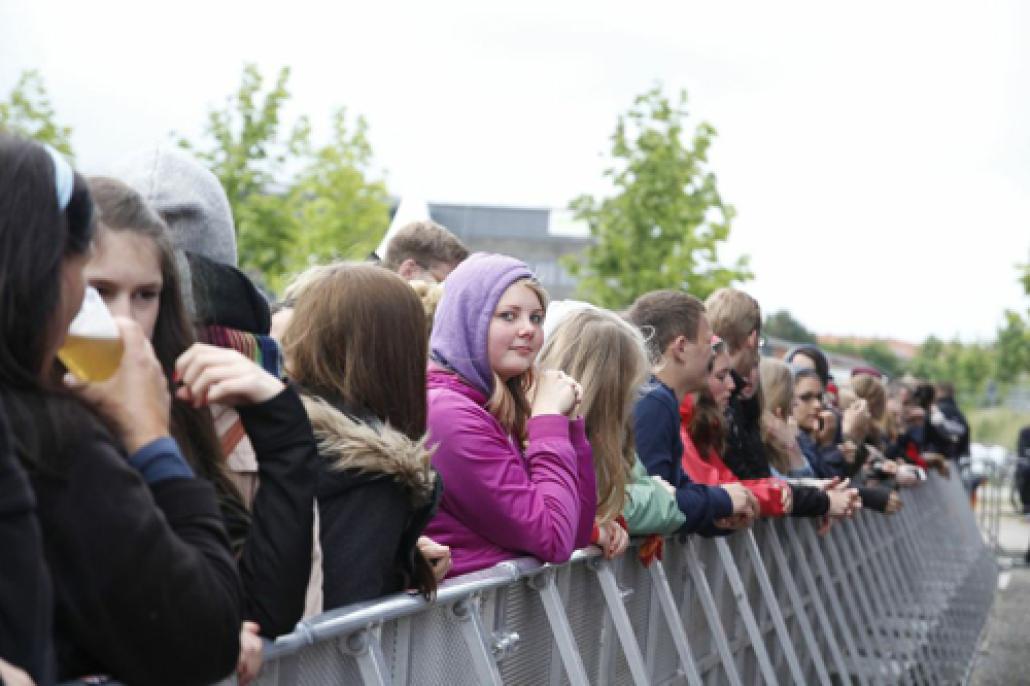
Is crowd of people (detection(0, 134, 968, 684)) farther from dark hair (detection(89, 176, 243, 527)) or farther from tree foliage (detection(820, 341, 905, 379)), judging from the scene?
tree foliage (detection(820, 341, 905, 379))

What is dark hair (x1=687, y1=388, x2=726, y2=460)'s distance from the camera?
7176 mm

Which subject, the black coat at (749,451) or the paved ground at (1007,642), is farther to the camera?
the paved ground at (1007,642)

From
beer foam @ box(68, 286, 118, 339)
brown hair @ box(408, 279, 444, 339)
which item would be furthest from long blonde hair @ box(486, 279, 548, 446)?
beer foam @ box(68, 286, 118, 339)

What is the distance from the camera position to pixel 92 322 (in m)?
2.23

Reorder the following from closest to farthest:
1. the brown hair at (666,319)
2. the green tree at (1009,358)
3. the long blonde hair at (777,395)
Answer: the brown hair at (666,319) < the long blonde hair at (777,395) < the green tree at (1009,358)

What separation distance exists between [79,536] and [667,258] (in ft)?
68.7

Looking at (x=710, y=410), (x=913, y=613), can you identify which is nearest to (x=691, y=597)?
(x=710, y=410)

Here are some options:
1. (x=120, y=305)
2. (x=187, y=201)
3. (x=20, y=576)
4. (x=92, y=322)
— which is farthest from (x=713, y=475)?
(x=20, y=576)

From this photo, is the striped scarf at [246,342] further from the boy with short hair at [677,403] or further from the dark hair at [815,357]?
the dark hair at [815,357]

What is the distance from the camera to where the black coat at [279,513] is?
2.70m

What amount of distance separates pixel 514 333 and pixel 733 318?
125 inches

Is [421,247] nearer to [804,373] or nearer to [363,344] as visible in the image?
[363,344]

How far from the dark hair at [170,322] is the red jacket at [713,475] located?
4.27m

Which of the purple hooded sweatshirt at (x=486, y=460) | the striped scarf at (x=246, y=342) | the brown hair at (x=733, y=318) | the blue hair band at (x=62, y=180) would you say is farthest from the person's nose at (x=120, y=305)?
the brown hair at (x=733, y=318)
